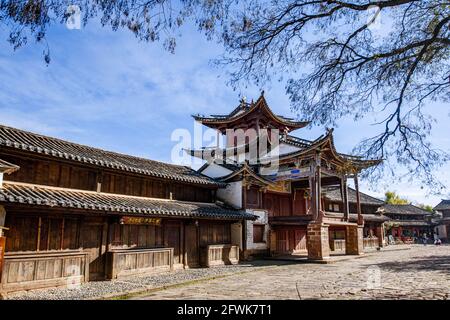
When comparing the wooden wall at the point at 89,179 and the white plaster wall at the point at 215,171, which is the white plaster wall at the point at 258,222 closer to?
the white plaster wall at the point at 215,171

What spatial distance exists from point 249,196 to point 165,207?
22.4 ft

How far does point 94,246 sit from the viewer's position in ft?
39.0

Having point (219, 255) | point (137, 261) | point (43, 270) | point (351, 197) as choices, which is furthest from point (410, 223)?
point (43, 270)

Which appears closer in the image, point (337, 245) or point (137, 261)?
point (137, 261)

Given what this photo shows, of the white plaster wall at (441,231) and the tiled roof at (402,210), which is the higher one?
the tiled roof at (402,210)

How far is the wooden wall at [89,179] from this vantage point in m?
11.0

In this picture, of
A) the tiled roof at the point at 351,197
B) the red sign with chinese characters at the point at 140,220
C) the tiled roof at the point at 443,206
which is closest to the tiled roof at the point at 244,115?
the tiled roof at the point at 351,197

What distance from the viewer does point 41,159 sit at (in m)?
11.4

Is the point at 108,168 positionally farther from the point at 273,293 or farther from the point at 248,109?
the point at 248,109

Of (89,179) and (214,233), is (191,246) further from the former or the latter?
(89,179)

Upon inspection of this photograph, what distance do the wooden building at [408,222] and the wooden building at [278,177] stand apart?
1040 inches

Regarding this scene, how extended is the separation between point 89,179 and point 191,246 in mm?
5843

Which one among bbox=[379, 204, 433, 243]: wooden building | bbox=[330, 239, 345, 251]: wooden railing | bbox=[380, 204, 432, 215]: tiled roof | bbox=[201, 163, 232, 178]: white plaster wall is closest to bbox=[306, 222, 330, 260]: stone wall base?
bbox=[201, 163, 232, 178]: white plaster wall
